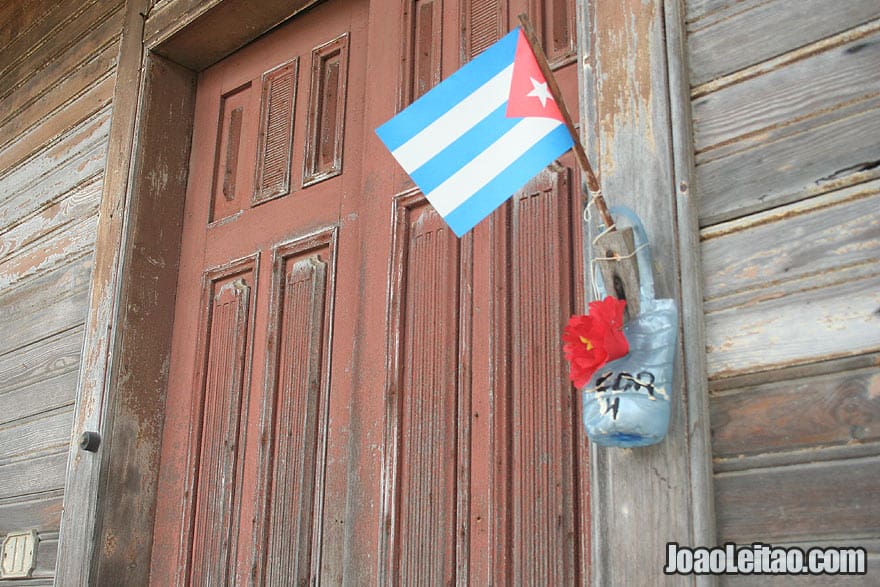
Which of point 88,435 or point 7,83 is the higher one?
point 7,83

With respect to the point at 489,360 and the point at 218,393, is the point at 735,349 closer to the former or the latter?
the point at 489,360

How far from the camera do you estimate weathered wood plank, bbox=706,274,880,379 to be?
1.40 m

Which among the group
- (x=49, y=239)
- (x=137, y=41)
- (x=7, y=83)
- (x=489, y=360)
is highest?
(x=7, y=83)

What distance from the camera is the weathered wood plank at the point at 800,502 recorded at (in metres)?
1.34

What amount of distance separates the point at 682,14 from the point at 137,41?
2161mm

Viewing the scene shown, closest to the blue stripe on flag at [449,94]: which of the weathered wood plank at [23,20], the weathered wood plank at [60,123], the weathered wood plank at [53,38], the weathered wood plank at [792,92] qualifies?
the weathered wood plank at [792,92]

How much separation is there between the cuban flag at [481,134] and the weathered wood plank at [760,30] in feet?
1.11

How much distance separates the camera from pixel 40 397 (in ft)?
10.5

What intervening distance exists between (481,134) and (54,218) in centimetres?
238

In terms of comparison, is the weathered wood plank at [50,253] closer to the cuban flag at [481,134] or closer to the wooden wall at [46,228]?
the wooden wall at [46,228]

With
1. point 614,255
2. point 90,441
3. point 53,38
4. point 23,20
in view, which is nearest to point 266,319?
point 90,441

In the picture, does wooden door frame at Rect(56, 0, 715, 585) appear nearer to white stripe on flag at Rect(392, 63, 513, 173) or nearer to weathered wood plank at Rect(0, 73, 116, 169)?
weathered wood plank at Rect(0, 73, 116, 169)

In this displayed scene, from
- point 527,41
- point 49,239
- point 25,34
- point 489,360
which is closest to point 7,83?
point 25,34

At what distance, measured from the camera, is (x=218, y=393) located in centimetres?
277
